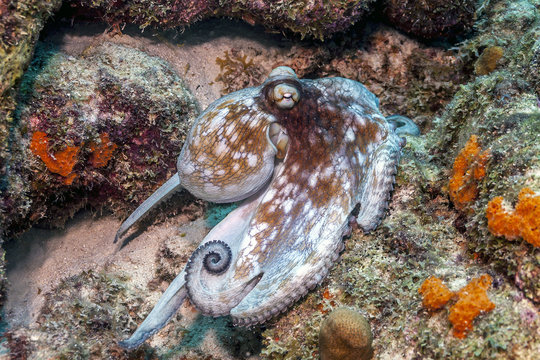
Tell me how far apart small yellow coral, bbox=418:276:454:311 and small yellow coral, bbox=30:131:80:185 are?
336cm

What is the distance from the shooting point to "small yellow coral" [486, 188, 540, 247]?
207 centimetres

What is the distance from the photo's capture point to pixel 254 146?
2.94 m

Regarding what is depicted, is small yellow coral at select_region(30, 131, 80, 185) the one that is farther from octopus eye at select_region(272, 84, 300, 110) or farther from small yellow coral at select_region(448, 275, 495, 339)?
small yellow coral at select_region(448, 275, 495, 339)

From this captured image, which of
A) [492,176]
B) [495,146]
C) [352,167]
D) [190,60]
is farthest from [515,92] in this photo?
[190,60]

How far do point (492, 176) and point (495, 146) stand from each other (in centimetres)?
24

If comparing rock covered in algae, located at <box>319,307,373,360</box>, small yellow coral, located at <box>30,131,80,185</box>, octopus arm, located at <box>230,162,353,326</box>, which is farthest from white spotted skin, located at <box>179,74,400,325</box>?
small yellow coral, located at <box>30,131,80,185</box>

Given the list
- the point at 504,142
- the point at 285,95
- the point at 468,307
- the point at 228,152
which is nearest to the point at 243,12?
the point at 285,95

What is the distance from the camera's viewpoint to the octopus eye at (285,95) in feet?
9.55

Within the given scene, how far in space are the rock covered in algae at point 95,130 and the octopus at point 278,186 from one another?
135 cm

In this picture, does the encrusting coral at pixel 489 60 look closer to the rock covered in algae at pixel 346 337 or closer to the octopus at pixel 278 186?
the octopus at pixel 278 186

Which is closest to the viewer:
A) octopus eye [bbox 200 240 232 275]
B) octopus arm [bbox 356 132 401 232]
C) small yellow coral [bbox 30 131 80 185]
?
octopus eye [bbox 200 240 232 275]

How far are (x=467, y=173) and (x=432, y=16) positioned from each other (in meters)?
3.20

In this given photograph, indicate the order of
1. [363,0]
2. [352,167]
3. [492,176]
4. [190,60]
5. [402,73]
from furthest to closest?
1. [402,73]
2. [190,60]
3. [363,0]
4. [352,167]
5. [492,176]

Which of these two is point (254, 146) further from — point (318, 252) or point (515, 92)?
point (515, 92)
